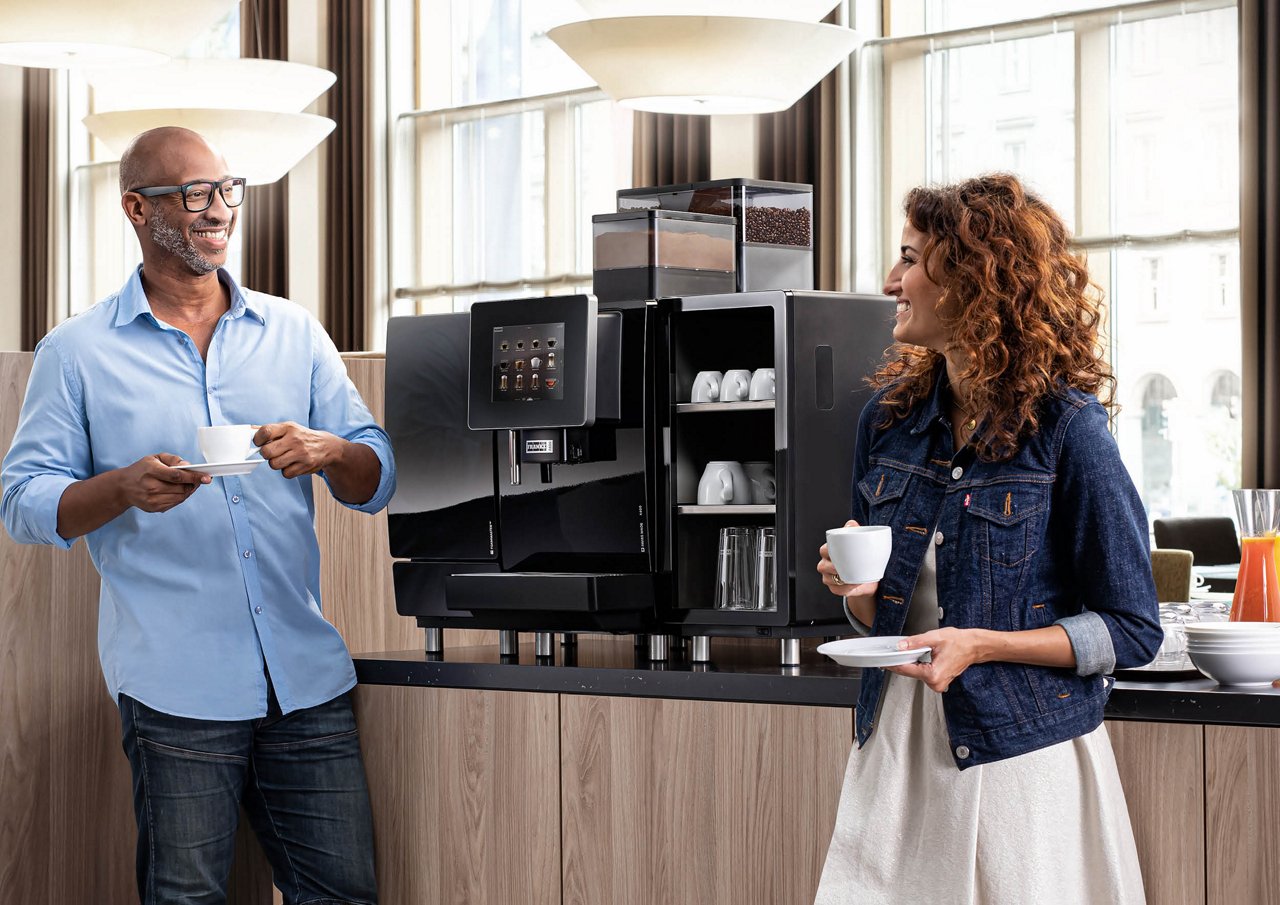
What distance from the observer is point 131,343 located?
8.34 feet

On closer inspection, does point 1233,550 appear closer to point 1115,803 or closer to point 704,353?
point 704,353

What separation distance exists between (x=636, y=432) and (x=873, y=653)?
125 centimetres

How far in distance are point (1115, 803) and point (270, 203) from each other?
24.3 ft

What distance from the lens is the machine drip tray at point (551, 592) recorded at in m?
2.67

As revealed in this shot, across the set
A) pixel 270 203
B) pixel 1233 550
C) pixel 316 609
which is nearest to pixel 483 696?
pixel 316 609

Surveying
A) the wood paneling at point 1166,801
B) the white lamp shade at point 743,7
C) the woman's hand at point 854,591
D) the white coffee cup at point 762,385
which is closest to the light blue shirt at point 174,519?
the white coffee cup at point 762,385

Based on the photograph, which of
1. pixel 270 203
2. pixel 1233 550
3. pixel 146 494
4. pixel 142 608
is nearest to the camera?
pixel 146 494

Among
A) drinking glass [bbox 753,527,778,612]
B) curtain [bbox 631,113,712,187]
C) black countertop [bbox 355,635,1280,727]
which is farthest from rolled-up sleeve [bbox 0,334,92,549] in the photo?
curtain [bbox 631,113,712,187]

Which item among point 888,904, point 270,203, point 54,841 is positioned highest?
point 270,203

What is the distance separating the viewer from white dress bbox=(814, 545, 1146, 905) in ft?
5.70

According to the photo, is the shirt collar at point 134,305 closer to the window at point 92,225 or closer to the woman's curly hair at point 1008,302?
the woman's curly hair at point 1008,302

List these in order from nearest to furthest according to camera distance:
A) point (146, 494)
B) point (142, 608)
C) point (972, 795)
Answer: point (972, 795) < point (146, 494) < point (142, 608)

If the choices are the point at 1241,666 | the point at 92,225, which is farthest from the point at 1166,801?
the point at 92,225

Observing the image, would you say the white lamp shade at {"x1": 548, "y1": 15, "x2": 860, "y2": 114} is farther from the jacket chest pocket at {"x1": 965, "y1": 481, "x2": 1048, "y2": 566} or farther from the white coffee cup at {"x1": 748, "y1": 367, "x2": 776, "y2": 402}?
the jacket chest pocket at {"x1": 965, "y1": 481, "x2": 1048, "y2": 566}
